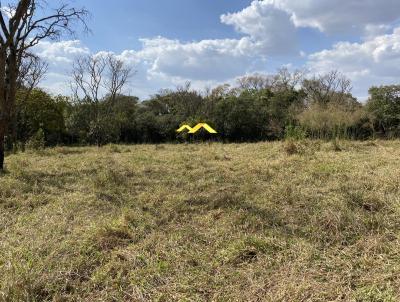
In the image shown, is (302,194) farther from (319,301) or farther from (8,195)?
(8,195)

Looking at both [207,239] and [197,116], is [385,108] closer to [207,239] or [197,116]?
[197,116]

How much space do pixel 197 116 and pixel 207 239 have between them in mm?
25153

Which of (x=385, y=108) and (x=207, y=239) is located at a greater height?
(x=385, y=108)

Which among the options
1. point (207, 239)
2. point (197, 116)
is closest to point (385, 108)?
point (197, 116)

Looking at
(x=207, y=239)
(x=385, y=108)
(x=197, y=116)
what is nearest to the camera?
(x=207, y=239)

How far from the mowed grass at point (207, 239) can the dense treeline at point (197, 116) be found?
11.1 m

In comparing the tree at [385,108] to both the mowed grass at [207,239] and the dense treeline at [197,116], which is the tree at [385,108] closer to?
→ the dense treeline at [197,116]

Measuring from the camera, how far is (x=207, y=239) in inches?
150

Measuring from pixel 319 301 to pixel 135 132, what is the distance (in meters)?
29.6

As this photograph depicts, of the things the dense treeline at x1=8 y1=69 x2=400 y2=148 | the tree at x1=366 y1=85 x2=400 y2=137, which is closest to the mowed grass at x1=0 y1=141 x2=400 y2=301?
the dense treeline at x1=8 y1=69 x2=400 y2=148

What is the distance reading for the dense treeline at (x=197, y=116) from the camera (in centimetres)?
2041

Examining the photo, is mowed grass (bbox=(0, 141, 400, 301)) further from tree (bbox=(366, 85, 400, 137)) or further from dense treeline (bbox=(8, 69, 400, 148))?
tree (bbox=(366, 85, 400, 137))

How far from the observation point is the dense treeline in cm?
2041

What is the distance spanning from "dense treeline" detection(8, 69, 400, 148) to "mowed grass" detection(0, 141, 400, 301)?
11138mm
